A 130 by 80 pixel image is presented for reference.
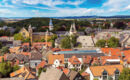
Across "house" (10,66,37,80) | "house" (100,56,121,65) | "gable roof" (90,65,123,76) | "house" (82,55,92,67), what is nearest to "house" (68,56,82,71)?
"house" (82,55,92,67)

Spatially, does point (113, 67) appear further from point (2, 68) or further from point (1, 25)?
point (1, 25)

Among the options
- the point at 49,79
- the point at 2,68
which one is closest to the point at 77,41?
the point at 2,68

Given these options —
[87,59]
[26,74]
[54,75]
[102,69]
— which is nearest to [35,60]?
[26,74]

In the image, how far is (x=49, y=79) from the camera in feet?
57.1

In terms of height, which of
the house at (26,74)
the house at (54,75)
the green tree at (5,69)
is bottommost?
the green tree at (5,69)

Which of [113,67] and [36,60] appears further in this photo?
[36,60]

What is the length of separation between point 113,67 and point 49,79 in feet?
Answer: 34.2

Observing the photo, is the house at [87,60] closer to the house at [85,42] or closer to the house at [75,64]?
the house at [75,64]

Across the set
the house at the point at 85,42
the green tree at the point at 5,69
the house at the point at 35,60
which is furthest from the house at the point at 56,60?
the house at the point at 85,42

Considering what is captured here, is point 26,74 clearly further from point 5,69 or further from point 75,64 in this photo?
point 75,64

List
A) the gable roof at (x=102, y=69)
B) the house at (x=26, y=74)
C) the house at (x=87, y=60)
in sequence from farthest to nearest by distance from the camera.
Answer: the house at (x=87, y=60), the house at (x=26, y=74), the gable roof at (x=102, y=69)

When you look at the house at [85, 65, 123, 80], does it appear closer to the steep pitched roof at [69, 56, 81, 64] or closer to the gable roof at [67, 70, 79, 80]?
the gable roof at [67, 70, 79, 80]

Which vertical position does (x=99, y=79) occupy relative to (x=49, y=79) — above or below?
below

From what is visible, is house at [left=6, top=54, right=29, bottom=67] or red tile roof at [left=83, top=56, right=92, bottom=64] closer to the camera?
red tile roof at [left=83, top=56, right=92, bottom=64]
